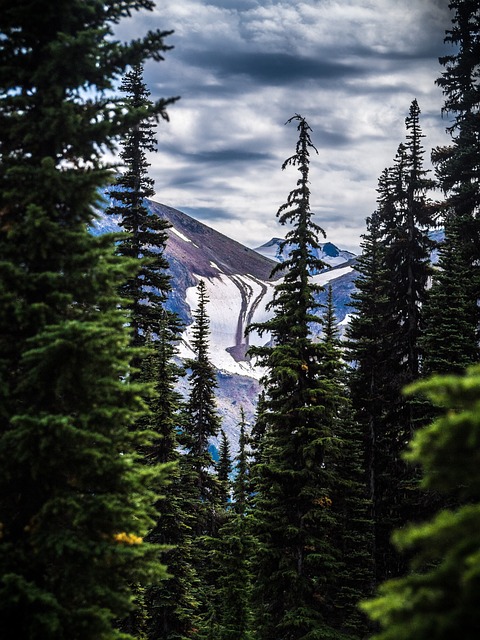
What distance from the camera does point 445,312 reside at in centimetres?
1666

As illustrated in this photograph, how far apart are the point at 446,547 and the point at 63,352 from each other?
4934mm

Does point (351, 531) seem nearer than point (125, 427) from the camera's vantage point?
No

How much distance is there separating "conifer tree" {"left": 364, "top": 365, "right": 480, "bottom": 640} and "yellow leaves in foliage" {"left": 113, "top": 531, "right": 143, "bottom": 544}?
4168mm

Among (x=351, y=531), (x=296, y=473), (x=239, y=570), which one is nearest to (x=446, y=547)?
(x=296, y=473)

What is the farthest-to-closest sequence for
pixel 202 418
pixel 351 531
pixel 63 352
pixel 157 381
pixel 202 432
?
pixel 202 418, pixel 202 432, pixel 351 531, pixel 157 381, pixel 63 352

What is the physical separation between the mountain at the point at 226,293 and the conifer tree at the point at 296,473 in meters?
88.4

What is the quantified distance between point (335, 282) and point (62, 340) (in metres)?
158

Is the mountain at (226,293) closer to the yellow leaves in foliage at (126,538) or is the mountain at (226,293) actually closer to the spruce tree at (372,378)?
the spruce tree at (372,378)

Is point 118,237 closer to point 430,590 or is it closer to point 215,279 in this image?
point 430,590

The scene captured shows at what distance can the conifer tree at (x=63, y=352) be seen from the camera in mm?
6668

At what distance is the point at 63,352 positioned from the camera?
6891 mm

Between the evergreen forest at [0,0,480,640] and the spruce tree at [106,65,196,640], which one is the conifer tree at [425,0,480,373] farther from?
the spruce tree at [106,65,196,640]

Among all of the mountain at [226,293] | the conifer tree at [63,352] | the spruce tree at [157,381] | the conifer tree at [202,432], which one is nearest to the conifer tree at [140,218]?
the spruce tree at [157,381]

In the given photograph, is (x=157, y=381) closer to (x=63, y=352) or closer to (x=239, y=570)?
(x=239, y=570)
